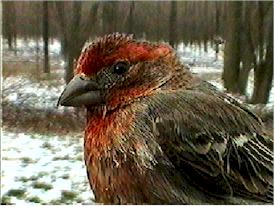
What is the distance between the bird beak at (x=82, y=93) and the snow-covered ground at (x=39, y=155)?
0.36 meters

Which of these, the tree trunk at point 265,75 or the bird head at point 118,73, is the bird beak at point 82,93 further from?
the tree trunk at point 265,75

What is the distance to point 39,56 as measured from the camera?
1403mm

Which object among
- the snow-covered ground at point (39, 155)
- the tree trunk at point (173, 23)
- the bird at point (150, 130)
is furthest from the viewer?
the snow-covered ground at point (39, 155)

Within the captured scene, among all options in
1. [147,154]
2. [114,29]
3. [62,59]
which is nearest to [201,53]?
[114,29]

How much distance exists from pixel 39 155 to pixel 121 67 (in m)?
0.57

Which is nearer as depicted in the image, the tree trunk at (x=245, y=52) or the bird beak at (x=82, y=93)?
the bird beak at (x=82, y=93)

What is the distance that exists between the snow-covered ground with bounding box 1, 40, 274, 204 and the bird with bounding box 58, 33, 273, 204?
363 mm

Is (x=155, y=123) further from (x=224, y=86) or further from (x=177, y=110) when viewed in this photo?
(x=224, y=86)

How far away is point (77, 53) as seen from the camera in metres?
1.28

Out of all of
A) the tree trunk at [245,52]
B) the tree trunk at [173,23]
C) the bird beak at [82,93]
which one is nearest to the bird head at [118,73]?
the bird beak at [82,93]

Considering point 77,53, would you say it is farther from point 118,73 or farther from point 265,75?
point 265,75

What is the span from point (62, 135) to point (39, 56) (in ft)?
0.64

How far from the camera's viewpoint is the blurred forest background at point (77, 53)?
4.35 ft

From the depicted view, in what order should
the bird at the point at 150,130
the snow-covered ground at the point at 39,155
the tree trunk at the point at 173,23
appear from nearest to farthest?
the bird at the point at 150,130 → the tree trunk at the point at 173,23 → the snow-covered ground at the point at 39,155
